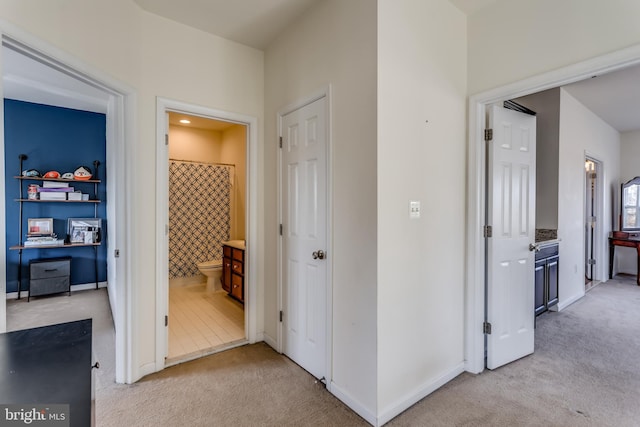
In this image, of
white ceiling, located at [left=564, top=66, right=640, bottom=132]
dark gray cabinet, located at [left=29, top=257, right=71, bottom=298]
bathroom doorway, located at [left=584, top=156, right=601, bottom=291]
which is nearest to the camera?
white ceiling, located at [left=564, top=66, right=640, bottom=132]

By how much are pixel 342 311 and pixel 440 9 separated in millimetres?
2198

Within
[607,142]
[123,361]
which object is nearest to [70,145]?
[123,361]

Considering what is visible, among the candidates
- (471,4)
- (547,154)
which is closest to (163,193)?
(471,4)

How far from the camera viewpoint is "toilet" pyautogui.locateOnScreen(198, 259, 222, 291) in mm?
4309

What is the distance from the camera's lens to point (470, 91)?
2355mm

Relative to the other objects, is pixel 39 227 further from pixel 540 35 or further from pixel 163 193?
pixel 540 35

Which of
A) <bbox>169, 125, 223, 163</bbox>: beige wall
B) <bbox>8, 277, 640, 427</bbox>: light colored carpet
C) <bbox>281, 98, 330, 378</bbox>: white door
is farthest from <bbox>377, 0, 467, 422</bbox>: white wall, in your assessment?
<bbox>169, 125, 223, 163</bbox>: beige wall

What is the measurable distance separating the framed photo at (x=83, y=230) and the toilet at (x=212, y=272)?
1.65 meters

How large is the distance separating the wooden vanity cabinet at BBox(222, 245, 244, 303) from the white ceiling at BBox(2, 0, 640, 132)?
2203 millimetres

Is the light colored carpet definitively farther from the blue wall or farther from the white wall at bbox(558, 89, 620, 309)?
the blue wall

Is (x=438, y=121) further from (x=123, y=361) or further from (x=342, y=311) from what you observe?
(x=123, y=361)

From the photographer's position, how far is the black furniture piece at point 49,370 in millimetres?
688

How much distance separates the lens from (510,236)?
2.44 metres

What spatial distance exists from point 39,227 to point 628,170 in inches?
377
